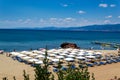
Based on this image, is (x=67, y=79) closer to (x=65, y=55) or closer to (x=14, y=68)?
(x=14, y=68)

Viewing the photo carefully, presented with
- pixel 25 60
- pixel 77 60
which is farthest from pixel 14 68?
pixel 77 60

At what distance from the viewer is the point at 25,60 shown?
36.4 meters

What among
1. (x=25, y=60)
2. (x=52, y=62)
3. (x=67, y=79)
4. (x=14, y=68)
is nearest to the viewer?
(x=67, y=79)

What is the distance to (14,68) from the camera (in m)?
31.9

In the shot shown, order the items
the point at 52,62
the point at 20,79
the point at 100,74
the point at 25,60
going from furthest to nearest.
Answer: the point at 25,60 < the point at 52,62 < the point at 100,74 < the point at 20,79

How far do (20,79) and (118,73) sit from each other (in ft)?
33.3

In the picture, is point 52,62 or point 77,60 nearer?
point 52,62

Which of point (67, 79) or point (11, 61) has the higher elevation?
point (67, 79)

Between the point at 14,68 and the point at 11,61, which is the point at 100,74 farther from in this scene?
the point at 11,61

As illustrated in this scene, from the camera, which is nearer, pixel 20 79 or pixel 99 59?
pixel 20 79

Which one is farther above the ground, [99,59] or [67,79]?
[67,79]

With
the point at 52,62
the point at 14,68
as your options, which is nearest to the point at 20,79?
the point at 14,68

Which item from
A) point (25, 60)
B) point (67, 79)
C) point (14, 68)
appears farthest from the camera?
point (25, 60)

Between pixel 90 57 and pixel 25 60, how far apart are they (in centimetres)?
852
